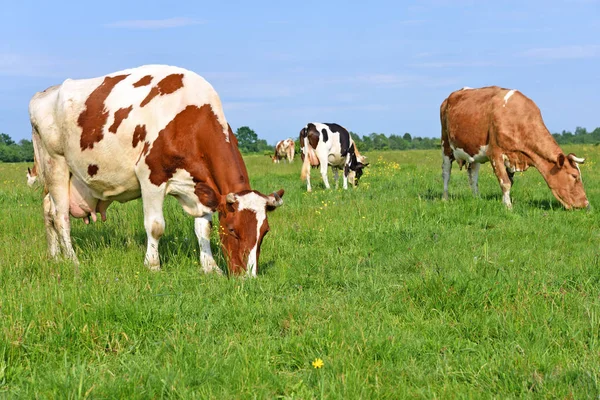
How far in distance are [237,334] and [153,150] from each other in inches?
119

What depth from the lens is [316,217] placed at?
32.6ft

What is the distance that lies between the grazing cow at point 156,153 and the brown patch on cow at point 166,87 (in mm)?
12

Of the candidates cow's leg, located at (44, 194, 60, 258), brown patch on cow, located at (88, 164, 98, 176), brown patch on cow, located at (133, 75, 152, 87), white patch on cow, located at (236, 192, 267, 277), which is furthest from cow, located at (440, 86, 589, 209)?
cow's leg, located at (44, 194, 60, 258)

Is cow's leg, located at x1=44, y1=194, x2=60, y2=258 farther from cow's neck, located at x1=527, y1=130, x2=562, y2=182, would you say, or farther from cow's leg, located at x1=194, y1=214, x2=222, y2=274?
cow's neck, located at x1=527, y1=130, x2=562, y2=182

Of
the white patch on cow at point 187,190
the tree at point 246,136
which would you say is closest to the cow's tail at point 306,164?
the white patch on cow at point 187,190

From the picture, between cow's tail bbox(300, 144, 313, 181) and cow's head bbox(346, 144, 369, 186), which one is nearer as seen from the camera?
cow's tail bbox(300, 144, 313, 181)

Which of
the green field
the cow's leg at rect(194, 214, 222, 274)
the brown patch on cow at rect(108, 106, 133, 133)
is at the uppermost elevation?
the brown patch on cow at rect(108, 106, 133, 133)

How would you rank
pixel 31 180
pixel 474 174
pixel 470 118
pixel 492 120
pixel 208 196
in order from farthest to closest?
pixel 31 180
pixel 474 174
pixel 470 118
pixel 492 120
pixel 208 196

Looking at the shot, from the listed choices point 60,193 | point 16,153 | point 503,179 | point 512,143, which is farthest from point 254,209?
point 16,153

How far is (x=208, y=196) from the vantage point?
6.70 m

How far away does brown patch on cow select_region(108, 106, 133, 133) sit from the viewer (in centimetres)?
707

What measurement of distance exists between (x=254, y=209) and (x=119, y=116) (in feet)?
7.42

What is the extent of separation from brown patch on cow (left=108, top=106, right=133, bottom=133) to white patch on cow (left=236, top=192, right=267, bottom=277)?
1946mm

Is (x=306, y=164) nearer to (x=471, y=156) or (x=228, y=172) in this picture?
(x=471, y=156)
